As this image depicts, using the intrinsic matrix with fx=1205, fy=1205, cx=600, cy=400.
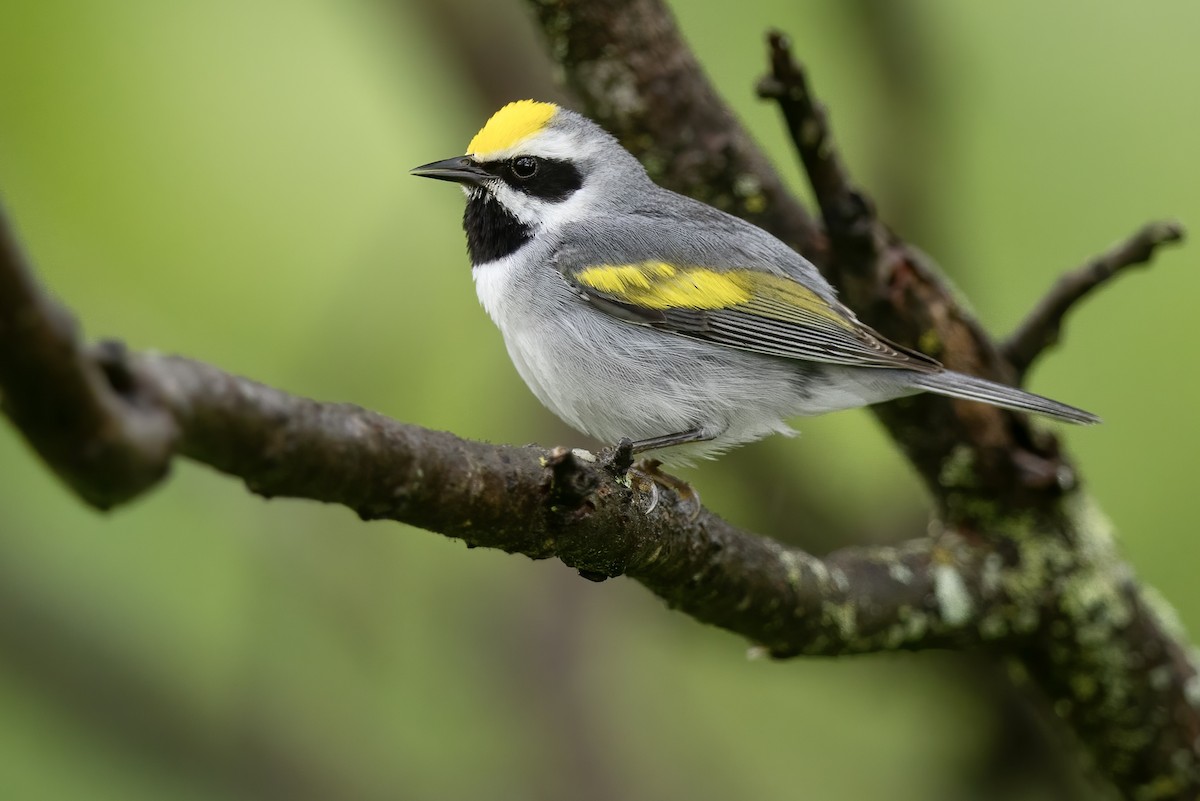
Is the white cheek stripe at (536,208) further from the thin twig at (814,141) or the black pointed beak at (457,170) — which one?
the thin twig at (814,141)

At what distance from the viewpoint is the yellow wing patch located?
3756 mm

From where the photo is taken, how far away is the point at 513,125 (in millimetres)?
3998

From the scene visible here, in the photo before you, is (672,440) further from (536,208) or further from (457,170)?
(457,170)

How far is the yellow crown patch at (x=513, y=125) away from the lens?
4.00 meters

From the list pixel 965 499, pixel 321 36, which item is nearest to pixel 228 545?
pixel 321 36

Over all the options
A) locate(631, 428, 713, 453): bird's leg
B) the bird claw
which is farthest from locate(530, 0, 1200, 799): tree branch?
the bird claw

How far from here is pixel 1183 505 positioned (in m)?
5.16

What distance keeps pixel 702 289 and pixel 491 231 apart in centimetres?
76

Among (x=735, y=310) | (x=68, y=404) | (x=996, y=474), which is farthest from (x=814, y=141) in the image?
(x=68, y=404)

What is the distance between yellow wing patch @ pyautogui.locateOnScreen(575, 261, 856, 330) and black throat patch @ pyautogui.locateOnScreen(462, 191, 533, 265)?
345 millimetres

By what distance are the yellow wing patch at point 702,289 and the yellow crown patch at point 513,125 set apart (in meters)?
0.57

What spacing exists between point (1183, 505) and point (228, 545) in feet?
13.6

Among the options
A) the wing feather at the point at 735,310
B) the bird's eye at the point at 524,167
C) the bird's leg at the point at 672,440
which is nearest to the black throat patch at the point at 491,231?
the bird's eye at the point at 524,167

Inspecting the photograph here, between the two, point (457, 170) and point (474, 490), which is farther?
point (457, 170)
